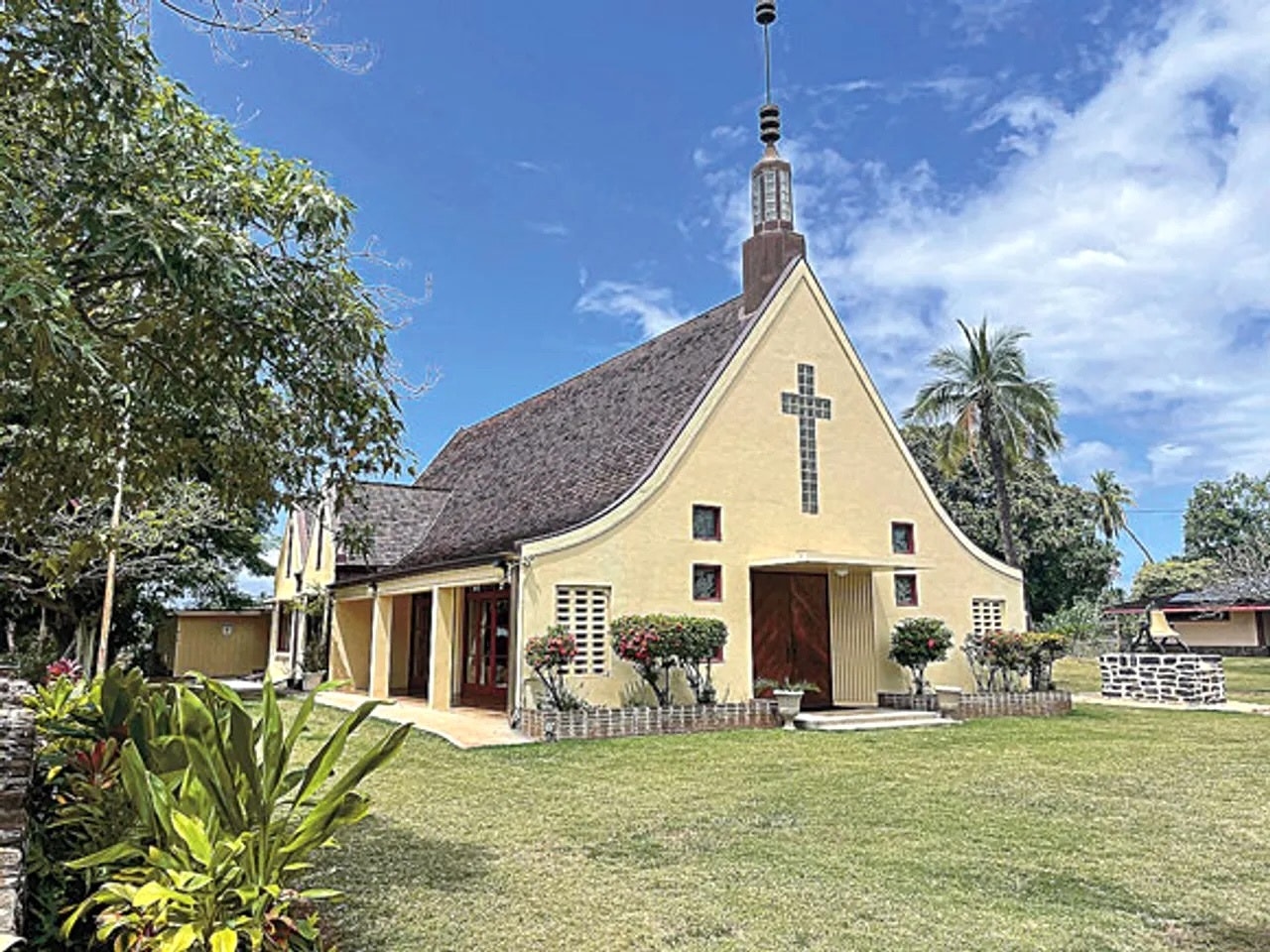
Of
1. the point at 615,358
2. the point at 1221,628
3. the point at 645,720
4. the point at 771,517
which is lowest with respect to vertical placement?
the point at 645,720

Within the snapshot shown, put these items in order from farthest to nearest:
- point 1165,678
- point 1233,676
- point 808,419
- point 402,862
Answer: point 1233,676, point 1165,678, point 808,419, point 402,862

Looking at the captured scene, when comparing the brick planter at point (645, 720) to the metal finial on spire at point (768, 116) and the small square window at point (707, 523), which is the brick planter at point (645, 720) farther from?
the metal finial on spire at point (768, 116)

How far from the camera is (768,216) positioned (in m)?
18.1

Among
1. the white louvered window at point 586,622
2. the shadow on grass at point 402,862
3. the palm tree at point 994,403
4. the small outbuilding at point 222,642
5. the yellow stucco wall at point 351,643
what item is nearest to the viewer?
the shadow on grass at point 402,862

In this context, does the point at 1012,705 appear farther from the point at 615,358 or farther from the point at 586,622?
the point at 615,358

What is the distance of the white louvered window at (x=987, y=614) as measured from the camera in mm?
17906

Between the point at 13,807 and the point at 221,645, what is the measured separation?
27.2 meters

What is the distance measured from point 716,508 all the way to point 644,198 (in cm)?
610

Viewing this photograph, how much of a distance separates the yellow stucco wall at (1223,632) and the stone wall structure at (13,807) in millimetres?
43948

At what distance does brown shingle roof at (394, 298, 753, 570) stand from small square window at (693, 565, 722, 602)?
1958mm

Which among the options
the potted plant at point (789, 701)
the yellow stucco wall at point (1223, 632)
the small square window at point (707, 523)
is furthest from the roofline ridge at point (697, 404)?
the yellow stucco wall at point (1223, 632)

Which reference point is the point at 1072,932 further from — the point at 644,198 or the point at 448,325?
the point at 644,198

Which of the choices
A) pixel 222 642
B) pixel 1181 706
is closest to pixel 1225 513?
pixel 1181 706

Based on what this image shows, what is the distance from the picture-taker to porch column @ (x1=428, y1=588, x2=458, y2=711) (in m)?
15.9
